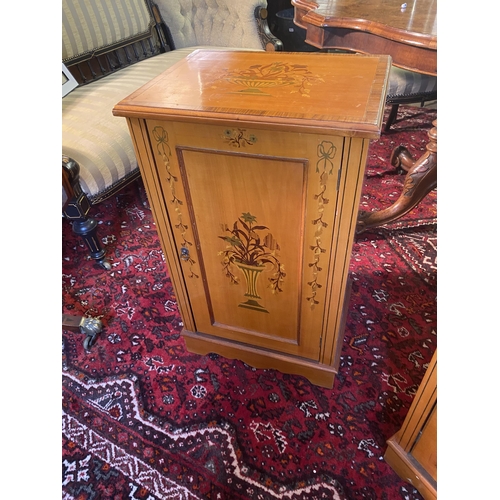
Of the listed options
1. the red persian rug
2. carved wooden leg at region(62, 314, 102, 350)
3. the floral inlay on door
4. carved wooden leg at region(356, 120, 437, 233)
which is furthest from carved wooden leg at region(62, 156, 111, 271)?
carved wooden leg at region(356, 120, 437, 233)

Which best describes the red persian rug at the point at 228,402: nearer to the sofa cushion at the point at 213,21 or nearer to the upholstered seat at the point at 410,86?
the upholstered seat at the point at 410,86

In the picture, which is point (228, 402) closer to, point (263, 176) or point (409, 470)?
point (409, 470)

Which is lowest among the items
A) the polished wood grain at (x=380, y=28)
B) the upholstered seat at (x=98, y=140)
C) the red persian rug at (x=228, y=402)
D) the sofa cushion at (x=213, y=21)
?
the red persian rug at (x=228, y=402)

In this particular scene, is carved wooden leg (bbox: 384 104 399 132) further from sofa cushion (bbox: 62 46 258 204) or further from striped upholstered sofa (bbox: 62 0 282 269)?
sofa cushion (bbox: 62 46 258 204)

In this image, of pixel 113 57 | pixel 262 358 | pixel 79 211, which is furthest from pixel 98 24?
pixel 262 358

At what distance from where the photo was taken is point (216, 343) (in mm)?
1304

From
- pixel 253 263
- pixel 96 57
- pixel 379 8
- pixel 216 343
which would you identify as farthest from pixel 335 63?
pixel 96 57

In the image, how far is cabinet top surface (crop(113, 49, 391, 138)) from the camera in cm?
70

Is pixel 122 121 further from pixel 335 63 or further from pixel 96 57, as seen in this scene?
pixel 335 63

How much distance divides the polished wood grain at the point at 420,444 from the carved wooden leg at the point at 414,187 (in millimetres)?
1003

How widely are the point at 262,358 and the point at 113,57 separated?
209cm

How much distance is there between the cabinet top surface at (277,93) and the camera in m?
0.70

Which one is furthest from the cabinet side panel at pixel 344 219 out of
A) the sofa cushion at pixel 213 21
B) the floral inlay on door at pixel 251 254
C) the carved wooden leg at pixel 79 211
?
the sofa cushion at pixel 213 21

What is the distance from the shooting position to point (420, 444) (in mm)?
937
